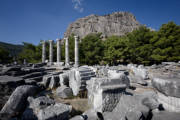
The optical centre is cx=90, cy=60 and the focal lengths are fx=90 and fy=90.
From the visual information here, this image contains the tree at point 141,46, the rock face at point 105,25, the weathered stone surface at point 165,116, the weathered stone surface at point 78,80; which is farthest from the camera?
the rock face at point 105,25

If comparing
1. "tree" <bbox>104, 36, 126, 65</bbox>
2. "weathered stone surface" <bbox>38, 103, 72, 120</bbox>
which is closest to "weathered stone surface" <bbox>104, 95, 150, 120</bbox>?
"weathered stone surface" <bbox>38, 103, 72, 120</bbox>

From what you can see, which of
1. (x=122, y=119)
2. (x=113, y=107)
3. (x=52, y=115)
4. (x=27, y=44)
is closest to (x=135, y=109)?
(x=122, y=119)

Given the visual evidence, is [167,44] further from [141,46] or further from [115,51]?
[115,51]

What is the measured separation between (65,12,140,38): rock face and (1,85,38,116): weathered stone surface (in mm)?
88814

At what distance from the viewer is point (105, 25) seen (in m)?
94.9

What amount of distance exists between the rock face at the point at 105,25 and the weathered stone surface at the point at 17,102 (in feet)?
291

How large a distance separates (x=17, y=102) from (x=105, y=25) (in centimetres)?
10117

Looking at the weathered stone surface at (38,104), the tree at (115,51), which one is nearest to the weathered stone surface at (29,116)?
the weathered stone surface at (38,104)

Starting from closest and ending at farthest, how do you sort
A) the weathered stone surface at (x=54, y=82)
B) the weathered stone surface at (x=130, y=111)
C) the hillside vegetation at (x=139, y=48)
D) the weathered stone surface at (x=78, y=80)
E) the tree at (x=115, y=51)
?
the weathered stone surface at (x=130, y=111)
the weathered stone surface at (x=78, y=80)
the weathered stone surface at (x=54, y=82)
the hillside vegetation at (x=139, y=48)
the tree at (x=115, y=51)

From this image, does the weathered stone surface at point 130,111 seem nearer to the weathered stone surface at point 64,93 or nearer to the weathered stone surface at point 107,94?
the weathered stone surface at point 107,94

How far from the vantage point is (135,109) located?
2.32 metres

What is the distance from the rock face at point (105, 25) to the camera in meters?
91.6

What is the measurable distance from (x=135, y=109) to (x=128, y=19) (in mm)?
118044

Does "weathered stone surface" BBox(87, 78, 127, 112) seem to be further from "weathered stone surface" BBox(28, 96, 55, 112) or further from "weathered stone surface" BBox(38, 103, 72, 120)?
"weathered stone surface" BBox(28, 96, 55, 112)
